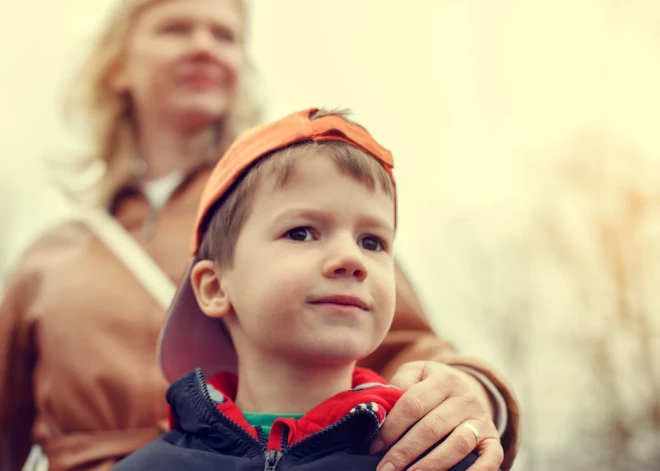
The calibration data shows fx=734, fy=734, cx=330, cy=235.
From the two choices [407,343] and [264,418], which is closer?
[264,418]

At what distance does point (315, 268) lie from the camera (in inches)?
36.6

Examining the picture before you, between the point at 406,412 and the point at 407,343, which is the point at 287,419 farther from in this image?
the point at 407,343

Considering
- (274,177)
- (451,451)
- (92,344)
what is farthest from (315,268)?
(92,344)

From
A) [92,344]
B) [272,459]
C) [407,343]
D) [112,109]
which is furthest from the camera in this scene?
[112,109]

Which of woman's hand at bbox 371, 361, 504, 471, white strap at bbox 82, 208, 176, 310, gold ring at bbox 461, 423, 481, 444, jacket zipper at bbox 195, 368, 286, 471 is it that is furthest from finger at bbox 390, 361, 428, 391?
white strap at bbox 82, 208, 176, 310

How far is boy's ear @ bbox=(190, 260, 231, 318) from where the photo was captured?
106 cm

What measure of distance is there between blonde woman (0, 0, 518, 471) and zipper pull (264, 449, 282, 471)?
279mm

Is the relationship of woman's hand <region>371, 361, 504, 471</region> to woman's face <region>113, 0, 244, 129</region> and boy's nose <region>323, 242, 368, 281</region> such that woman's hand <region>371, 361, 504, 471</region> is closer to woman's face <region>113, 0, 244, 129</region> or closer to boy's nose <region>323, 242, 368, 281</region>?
boy's nose <region>323, 242, 368, 281</region>

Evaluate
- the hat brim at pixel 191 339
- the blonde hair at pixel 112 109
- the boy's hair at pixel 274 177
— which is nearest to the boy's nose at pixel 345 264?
Answer: the boy's hair at pixel 274 177

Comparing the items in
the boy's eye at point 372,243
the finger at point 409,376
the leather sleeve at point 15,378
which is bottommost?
the leather sleeve at point 15,378

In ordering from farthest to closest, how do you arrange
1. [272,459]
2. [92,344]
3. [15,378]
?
[15,378]
[92,344]
[272,459]

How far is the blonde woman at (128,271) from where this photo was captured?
150 centimetres

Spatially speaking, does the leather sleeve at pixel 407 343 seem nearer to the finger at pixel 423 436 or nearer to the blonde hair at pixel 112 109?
the finger at pixel 423 436

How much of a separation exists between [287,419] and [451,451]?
0.67 ft
